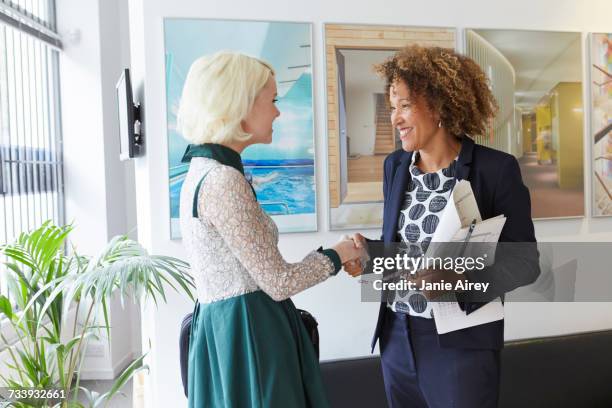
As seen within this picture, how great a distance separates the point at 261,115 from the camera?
1.50 m

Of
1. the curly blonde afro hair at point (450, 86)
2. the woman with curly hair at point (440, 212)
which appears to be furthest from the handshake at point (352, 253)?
the curly blonde afro hair at point (450, 86)

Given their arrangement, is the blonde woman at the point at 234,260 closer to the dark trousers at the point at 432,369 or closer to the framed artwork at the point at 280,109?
the dark trousers at the point at 432,369

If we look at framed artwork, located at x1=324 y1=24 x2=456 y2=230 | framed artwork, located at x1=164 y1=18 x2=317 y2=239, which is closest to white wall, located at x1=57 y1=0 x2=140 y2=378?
framed artwork, located at x1=164 y1=18 x2=317 y2=239

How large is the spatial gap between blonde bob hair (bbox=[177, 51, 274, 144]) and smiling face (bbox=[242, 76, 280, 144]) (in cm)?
4

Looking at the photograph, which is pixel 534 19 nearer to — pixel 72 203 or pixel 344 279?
pixel 344 279

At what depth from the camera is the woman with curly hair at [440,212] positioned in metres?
1.60

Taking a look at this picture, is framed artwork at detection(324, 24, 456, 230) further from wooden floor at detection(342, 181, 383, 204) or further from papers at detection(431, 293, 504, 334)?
papers at detection(431, 293, 504, 334)

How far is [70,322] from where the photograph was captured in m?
4.52

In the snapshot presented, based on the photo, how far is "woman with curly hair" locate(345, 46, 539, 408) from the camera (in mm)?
1604

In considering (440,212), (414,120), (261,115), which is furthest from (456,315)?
(261,115)

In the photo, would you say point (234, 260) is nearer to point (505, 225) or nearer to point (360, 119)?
point (505, 225)

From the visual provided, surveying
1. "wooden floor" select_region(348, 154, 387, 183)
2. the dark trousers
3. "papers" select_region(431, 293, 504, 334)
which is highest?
"wooden floor" select_region(348, 154, 387, 183)

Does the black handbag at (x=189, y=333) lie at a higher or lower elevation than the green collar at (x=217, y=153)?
lower

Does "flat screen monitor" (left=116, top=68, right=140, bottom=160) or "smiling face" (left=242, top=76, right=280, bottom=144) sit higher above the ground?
"flat screen monitor" (left=116, top=68, right=140, bottom=160)
